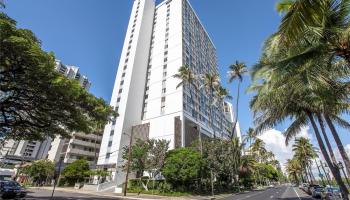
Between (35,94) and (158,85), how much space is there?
43936 mm

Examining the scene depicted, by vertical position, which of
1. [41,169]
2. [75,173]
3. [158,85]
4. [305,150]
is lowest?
[75,173]

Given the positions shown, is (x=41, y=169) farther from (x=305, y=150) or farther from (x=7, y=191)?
(x=305, y=150)

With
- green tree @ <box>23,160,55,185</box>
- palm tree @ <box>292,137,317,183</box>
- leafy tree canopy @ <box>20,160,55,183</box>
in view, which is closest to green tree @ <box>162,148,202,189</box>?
palm tree @ <box>292,137,317,183</box>

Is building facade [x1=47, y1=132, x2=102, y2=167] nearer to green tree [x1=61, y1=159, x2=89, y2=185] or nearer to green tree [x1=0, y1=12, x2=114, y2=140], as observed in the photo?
green tree [x1=61, y1=159, x2=89, y2=185]

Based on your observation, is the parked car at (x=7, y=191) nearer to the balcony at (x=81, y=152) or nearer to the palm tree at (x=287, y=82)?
the palm tree at (x=287, y=82)

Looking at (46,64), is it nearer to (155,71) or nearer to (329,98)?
(329,98)

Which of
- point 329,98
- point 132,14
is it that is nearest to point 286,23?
point 329,98

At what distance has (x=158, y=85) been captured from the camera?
55812 mm

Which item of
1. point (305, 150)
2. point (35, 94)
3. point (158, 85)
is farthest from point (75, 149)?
point (305, 150)

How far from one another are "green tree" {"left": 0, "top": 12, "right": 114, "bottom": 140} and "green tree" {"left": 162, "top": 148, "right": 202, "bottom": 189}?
705 inches

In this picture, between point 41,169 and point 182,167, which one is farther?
point 41,169

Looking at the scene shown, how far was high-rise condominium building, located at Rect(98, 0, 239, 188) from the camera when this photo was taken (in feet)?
157

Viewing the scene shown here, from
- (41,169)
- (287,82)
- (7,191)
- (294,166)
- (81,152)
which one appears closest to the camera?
(287,82)

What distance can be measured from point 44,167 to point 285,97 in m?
64.2
